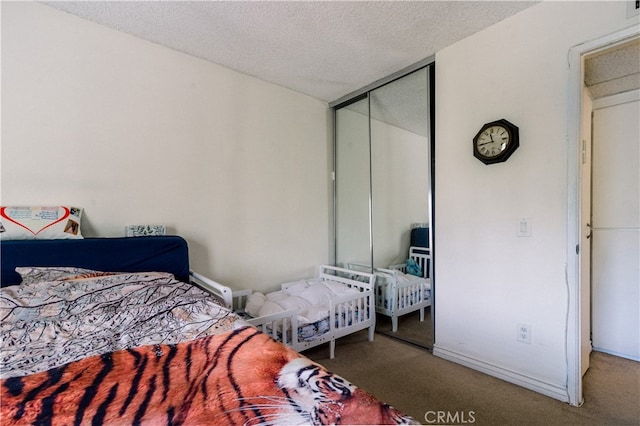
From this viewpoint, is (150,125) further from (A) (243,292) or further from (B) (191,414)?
(B) (191,414)

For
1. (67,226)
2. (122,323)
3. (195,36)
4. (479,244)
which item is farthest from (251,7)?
(479,244)

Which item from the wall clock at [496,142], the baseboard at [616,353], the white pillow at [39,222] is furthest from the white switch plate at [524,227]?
the white pillow at [39,222]

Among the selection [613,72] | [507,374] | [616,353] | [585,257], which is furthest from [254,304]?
[613,72]

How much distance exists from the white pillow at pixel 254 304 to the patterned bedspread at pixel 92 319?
0.80m

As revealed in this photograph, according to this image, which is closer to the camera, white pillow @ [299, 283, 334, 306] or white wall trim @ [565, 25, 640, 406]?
white wall trim @ [565, 25, 640, 406]

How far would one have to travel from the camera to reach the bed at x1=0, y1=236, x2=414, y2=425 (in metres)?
0.69

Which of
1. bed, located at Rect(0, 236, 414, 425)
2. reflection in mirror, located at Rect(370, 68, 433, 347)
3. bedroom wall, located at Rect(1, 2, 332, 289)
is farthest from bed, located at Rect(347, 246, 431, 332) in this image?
bed, located at Rect(0, 236, 414, 425)

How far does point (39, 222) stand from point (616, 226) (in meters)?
4.16

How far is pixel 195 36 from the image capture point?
2.09 m

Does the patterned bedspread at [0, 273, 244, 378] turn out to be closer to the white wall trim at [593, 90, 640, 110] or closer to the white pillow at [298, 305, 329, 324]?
the white pillow at [298, 305, 329, 324]

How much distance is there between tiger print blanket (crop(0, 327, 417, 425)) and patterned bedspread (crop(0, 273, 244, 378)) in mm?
117

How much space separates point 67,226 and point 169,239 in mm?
555

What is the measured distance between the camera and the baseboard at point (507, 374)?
1775mm

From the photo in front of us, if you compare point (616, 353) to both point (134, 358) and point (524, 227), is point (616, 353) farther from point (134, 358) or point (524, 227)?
point (134, 358)
